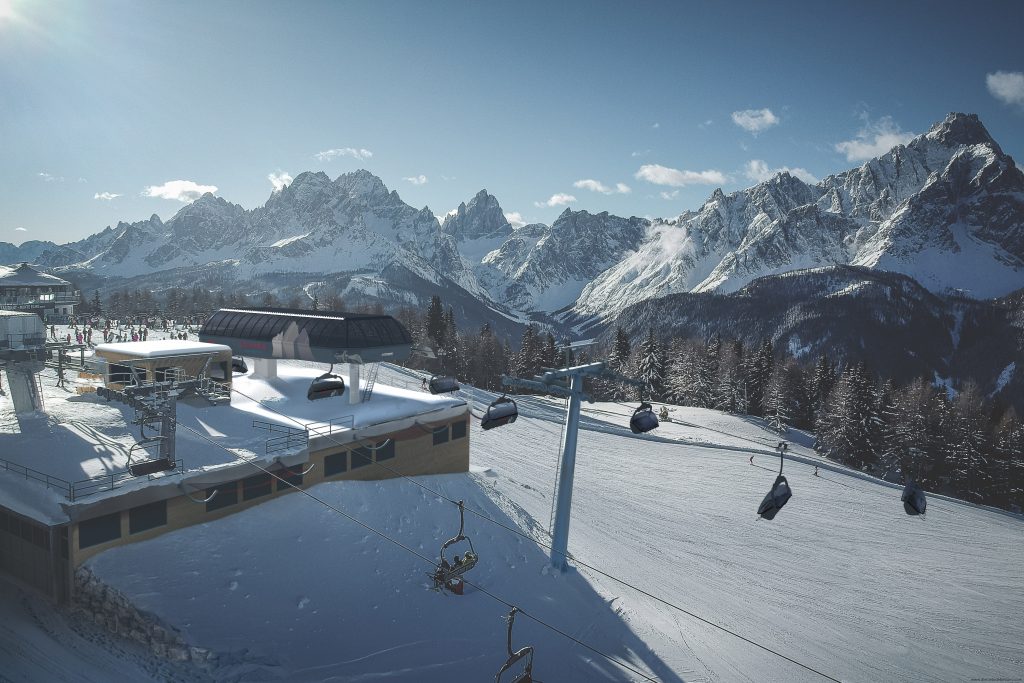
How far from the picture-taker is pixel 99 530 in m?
15.8

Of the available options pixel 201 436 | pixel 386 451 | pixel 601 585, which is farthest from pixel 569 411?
pixel 201 436

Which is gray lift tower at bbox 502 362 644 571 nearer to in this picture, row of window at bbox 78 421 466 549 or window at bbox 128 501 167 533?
row of window at bbox 78 421 466 549

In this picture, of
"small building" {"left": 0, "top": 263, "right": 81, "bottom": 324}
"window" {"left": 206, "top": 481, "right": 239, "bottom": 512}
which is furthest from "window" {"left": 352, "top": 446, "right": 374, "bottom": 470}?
"small building" {"left": 0, "top": 263, "right": 81, "bottom": 324}

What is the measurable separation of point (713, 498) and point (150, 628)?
3100cm

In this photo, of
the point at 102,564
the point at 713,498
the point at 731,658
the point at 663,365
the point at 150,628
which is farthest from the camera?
the point at 663,365

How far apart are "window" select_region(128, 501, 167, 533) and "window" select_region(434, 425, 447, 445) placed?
41.1 ft

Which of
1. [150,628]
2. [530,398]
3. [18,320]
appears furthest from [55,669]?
[530,398]

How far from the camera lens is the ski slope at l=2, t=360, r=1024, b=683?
1533 cm

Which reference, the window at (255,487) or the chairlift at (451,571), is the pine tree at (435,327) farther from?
the chairlift at (451,571)

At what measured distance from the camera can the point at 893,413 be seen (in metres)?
60.2

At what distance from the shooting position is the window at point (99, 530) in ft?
50.3

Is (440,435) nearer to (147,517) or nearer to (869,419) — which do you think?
(147,517)

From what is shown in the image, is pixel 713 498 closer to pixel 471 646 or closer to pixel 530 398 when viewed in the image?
pixel 471 646

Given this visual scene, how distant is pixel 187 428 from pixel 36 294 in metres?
18.9
